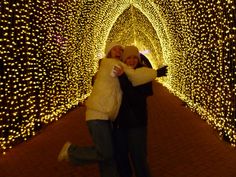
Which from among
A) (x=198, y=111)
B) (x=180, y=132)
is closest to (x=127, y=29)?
(x=198, y=111)

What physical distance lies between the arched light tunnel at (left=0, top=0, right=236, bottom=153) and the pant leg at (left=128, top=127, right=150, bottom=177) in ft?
9.90

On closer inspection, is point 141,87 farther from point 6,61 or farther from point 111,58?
point 6,61

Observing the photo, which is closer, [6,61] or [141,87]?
[141,87]

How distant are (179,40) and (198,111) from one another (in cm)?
337

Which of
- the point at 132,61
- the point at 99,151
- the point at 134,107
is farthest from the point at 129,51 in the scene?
the point at 99,151

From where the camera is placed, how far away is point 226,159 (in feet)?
21.5

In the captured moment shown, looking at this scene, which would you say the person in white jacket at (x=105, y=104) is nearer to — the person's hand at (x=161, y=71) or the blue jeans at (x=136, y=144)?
the person's hand at (x=161, y=71)

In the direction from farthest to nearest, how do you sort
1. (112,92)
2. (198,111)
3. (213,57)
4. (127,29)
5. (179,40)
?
1. (127,29)
2. (179,40)
3. (198,111)
4. (213,57)
5. (112,92)

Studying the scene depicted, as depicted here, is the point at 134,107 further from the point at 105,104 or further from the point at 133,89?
the point at 105,104

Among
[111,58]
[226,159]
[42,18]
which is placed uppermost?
[42,18]

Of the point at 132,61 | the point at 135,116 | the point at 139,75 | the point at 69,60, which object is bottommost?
the point at 135,116

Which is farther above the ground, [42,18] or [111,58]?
[42,18]

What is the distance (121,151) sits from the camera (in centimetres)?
477

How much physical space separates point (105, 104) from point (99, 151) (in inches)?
19.0
